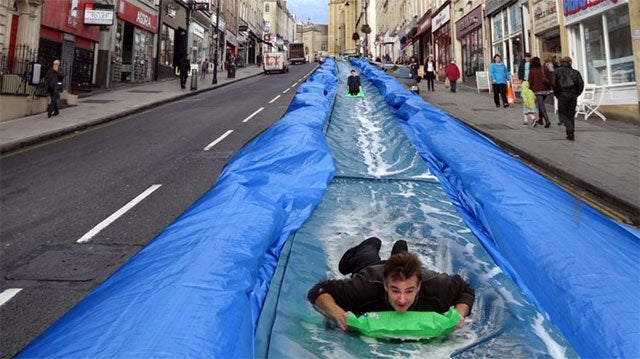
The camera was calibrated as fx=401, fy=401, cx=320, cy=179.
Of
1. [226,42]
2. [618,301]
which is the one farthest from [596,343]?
[226,42]

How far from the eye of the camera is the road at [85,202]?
3.47 m

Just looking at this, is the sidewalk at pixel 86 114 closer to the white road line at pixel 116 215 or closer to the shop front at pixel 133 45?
the shop front at pixel 133 45

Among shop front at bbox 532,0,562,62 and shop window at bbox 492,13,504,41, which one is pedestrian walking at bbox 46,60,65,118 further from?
shop window at bbox 492,13,504,41

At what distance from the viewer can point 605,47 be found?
38.8ft

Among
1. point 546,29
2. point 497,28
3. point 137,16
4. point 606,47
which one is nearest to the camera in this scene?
point 606,47

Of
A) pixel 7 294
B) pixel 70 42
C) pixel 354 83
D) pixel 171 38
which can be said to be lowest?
pixel 7 294

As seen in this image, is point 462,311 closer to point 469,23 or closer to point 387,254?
point 387,254

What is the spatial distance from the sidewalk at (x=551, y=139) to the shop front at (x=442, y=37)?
456 inches

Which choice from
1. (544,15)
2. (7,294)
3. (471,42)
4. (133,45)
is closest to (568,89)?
(544,15)

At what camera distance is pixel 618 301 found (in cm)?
242

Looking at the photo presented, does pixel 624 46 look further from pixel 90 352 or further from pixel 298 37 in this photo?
pixel 298 37

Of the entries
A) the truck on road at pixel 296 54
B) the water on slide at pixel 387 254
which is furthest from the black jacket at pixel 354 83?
the truck on road at pixel 296 54

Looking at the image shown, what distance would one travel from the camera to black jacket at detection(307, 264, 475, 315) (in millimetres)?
2750

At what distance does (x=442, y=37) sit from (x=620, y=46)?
1900cm
